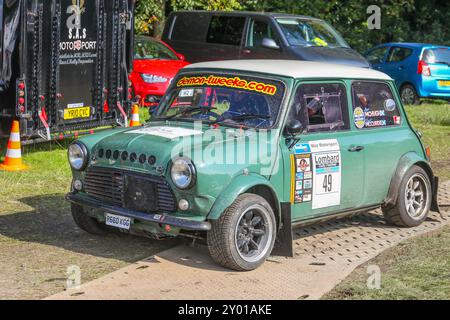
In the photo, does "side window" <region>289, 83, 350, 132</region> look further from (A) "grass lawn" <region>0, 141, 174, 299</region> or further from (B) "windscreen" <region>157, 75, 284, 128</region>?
(A) "grass lawn" <region>0, 141, 174, 299</region>

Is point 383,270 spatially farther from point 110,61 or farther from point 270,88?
point 110,61

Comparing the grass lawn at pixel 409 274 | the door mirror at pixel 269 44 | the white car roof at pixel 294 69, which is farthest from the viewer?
the door mirror at pixel 269 44

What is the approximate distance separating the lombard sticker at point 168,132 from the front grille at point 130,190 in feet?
1.45

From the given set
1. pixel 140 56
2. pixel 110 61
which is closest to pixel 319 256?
pixel 110 61

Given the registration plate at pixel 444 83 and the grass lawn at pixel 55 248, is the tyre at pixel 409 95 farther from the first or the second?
the grass lawn at pixel 55 248

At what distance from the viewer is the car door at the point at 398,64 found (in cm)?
2112

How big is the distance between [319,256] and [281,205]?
26.8 inches

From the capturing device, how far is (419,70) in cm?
2075

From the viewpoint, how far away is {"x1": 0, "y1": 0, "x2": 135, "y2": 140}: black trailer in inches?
420

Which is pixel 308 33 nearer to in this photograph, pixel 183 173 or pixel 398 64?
pixel 398 64

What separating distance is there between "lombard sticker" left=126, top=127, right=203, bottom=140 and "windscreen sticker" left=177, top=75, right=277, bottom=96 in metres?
0.64

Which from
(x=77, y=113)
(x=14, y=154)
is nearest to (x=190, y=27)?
(x=77, y=113)

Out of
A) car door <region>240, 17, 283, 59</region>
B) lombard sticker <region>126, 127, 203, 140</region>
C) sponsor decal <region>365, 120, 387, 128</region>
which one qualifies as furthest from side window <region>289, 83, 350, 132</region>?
car door <region>240, 17, 283, 59</region>

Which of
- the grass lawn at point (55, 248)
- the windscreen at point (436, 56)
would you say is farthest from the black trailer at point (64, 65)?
the windscreen at point (436, 56)
